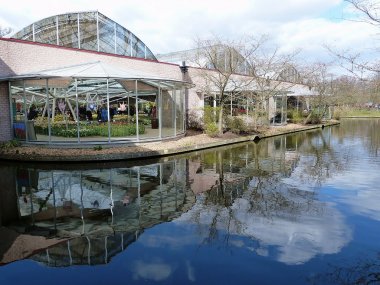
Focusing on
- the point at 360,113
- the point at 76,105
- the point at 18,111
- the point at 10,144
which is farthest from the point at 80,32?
the point at 360,113

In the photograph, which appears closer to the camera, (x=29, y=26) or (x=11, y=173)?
(x=11, y=173)

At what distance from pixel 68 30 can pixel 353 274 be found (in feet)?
53.4

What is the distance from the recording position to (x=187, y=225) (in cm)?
548

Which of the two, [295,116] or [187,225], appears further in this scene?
[295,116]

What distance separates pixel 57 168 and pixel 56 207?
12.5ft

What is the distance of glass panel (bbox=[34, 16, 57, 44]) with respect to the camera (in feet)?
53.0

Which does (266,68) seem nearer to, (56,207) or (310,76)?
(310,76)

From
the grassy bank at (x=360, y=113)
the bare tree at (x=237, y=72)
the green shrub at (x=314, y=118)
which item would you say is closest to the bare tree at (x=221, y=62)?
the bare tree at (x=237, y=72)

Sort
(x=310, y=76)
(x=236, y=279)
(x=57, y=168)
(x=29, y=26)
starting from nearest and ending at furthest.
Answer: (x=236, y=279), (x=57, y=168), (x=29, y=26), (x=310, y=76)

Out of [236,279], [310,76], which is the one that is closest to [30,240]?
[236,279]

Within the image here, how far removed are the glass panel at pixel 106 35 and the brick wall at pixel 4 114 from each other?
17.3 feet

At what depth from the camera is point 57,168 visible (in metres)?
9.91

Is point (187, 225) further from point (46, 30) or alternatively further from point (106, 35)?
point (46, 30)

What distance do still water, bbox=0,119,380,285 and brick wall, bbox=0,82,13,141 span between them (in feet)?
13.0
